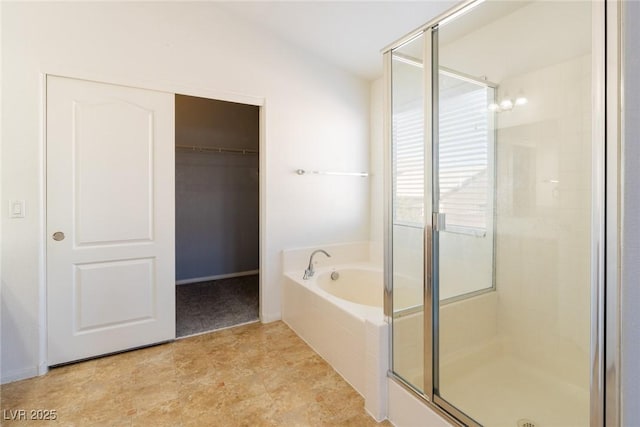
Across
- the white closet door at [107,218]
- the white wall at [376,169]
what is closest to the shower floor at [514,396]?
the white wall at [376,169]

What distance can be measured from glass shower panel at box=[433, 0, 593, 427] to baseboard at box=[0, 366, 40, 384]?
99.2 inches

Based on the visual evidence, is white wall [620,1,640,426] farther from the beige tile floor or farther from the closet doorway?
the closet doorway

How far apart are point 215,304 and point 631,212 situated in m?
3.38

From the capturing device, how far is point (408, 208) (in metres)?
1.83

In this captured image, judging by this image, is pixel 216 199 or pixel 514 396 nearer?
pixel 514 396

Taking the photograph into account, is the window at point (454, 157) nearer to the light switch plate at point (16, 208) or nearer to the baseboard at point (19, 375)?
the light switch plate at point (16, 208)

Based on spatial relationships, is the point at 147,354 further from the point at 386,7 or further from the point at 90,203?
the point at 386,7

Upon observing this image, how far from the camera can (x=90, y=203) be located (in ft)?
7.27

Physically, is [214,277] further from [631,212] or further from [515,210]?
[631,212]

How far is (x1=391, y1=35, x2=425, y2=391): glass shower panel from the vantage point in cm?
166

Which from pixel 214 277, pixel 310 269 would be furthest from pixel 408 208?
pixel 214 277

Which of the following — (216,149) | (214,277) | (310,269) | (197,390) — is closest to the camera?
(197,390)

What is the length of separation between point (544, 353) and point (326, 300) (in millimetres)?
1433

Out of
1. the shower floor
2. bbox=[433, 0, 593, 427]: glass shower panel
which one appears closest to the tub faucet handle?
bbox=[433, 0, 593, 427]: glass shower panel
